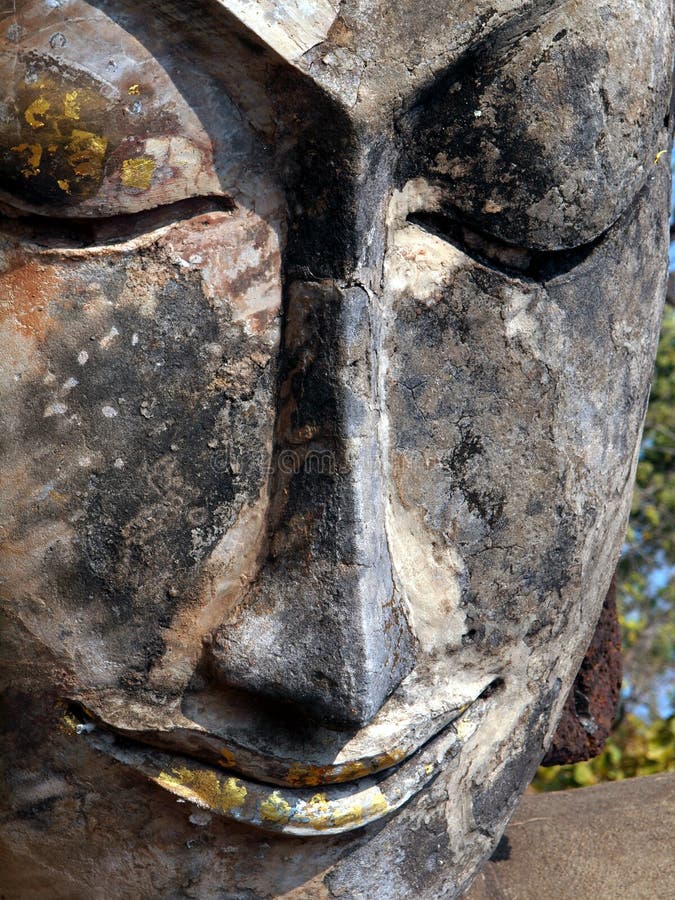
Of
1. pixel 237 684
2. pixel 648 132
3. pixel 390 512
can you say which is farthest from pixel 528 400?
pixel 237 684

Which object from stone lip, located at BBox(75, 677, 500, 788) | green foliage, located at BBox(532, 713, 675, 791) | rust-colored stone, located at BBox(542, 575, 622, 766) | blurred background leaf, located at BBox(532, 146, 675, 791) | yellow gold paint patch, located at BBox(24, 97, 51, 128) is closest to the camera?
yellow gold paint patch, located at BBox(24, 97, 51, 128)

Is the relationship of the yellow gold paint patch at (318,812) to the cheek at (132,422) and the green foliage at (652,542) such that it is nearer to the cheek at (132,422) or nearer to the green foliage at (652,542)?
the cheek at (132,422)

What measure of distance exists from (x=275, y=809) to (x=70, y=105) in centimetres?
75

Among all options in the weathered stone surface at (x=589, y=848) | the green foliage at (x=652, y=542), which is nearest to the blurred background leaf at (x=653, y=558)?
the green foliage at (x=652, y=542)

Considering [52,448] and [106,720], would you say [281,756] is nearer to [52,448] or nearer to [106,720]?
[106,720]

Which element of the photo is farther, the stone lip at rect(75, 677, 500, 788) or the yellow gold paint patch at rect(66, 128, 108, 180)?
the stone lip at rect(75, 677, 500, 788)

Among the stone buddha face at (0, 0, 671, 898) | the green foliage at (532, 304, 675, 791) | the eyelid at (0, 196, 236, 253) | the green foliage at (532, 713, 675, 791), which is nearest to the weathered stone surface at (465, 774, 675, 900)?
the green foliage at (532, 713, 675, 791)

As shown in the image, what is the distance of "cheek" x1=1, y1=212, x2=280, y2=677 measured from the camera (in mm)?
1181

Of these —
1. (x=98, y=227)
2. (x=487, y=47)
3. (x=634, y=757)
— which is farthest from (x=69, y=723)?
(x=634, y=757)

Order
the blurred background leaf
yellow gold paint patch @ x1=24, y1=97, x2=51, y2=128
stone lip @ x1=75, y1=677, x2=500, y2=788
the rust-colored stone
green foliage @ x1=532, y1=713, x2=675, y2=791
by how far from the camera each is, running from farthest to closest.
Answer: the blurred background leaf < green foliage @ x1=532, y1=713, x2=675, y2=791 < the rust-colored stone < stone lip @ x1=75, y1=677, x2=500, y2=788 < yellow gold paint patch @ x1=24, y1=97, x2=51, y2=128

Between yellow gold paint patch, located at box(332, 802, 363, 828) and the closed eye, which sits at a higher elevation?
the closed eye

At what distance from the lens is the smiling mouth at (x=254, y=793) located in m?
1.23

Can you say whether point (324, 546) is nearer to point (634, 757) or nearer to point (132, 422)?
point (132, 422)

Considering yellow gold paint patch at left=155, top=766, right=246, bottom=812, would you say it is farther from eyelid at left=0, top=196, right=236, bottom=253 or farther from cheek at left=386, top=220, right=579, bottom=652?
eyelid at left=0, top=196, right=236, bottom=253
